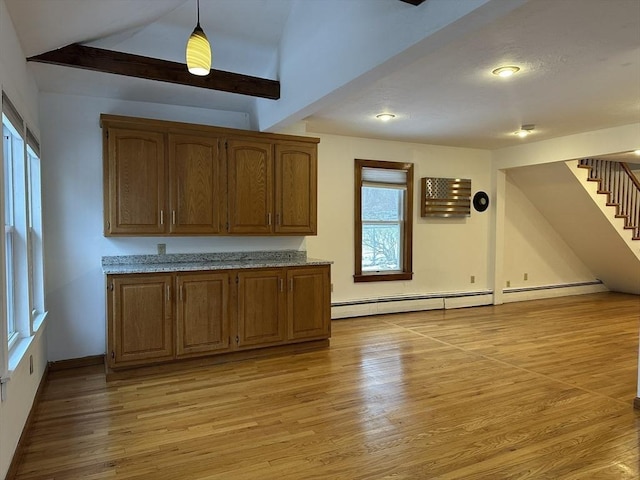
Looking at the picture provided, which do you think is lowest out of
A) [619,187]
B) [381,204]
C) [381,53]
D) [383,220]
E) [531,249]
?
[531,249]

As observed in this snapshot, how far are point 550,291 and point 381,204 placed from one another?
12.4ft

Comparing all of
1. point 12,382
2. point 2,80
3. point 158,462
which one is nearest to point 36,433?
point 12,382

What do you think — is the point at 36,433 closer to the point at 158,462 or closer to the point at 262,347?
the point at 158,462

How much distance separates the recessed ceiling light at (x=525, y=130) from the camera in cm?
522

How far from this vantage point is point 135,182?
12.7 ft

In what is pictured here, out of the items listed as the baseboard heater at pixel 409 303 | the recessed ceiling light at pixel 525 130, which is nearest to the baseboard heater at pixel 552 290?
the baseboard heater at pixel 409 303

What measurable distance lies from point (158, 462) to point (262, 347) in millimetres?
1884

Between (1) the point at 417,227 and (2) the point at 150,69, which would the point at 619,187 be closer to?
(1) the point at 417,227

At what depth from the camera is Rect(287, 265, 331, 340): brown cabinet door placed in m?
4.33

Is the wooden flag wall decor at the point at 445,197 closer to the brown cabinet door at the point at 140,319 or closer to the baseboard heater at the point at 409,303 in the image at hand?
the baseboard heater at the point at 409,303

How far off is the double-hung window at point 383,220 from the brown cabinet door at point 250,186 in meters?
1.82

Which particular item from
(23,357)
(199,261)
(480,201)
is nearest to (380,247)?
(480,201)

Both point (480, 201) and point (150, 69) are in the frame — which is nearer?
point (150, 69)

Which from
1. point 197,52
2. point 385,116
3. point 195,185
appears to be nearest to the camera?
point 197,52
